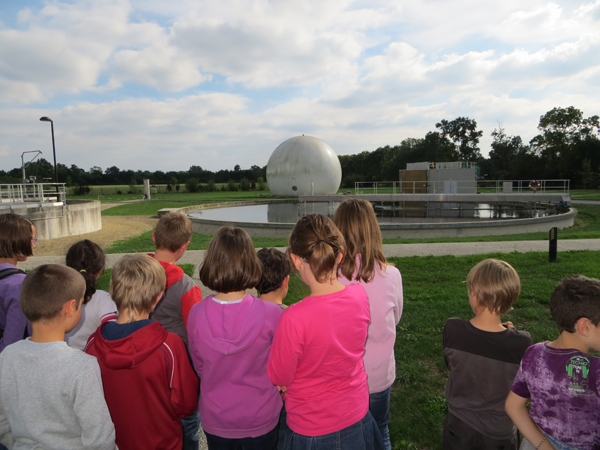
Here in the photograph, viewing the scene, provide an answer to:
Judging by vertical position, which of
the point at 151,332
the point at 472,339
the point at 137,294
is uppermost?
the point at 137,294

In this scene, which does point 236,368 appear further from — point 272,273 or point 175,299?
point 175,299

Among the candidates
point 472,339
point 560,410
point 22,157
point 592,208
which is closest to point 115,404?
point 472,339

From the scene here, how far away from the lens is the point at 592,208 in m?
20.0

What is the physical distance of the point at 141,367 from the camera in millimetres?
1998

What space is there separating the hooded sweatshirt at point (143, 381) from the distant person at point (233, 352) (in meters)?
0.13

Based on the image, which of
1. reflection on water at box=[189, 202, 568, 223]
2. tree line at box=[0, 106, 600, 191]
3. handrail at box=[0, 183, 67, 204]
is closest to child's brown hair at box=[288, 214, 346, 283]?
reflection on water at box=[189, 202, 568, 223]

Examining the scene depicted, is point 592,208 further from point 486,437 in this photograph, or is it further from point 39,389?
point 39,389

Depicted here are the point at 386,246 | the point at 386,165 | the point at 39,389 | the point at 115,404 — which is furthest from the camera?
the point at 386,165

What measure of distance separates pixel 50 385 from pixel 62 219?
14.7 meters

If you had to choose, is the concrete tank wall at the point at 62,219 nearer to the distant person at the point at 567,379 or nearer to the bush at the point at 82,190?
the distant person at the point at 567,379

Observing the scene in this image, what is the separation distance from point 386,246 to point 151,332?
881 centimetres

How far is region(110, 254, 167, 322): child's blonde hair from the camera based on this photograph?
6.86ft

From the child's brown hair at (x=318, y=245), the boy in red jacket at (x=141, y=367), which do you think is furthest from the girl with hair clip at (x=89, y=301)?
the child's brown hair at (x=318, y=245)

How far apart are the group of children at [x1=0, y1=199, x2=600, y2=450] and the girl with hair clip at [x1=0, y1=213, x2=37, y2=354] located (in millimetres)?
16
